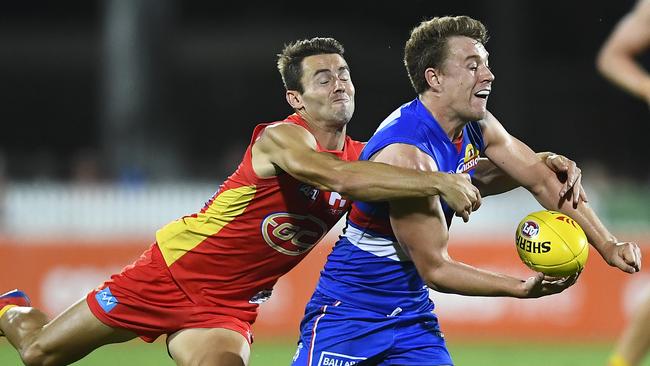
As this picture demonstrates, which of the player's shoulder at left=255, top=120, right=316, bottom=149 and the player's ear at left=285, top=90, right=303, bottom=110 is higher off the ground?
the player's ear at left=285, top=90, right=303, bottom=110

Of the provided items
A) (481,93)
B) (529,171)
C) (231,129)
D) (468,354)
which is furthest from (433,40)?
(231,129)

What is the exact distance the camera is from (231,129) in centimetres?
3366

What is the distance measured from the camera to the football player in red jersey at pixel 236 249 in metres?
5.82

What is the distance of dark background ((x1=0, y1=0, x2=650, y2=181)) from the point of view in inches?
1283

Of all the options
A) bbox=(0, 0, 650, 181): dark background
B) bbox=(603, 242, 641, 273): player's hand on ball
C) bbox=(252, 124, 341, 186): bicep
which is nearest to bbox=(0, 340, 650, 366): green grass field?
bbox=(603, 242, 641, 273): player's hand on ball

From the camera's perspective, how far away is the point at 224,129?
33.8 meters

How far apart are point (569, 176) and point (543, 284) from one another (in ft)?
3.03

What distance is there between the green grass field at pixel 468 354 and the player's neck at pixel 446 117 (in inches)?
178

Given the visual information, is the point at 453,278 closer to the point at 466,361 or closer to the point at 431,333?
the point at 431,333

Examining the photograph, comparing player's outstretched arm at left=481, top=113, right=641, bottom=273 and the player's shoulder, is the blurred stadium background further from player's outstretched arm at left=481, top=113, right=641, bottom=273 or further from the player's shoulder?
the player's shoulder

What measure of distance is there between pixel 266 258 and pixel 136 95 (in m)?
14.0

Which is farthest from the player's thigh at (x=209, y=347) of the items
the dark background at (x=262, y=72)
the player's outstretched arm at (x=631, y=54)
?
the dark background at (x=262, y=72)

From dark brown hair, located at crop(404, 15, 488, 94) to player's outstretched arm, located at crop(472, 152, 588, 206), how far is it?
76cm

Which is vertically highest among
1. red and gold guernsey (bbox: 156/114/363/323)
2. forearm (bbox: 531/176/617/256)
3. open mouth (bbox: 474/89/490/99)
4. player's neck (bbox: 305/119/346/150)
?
open mouth (bbox: 474/89/490/99)
